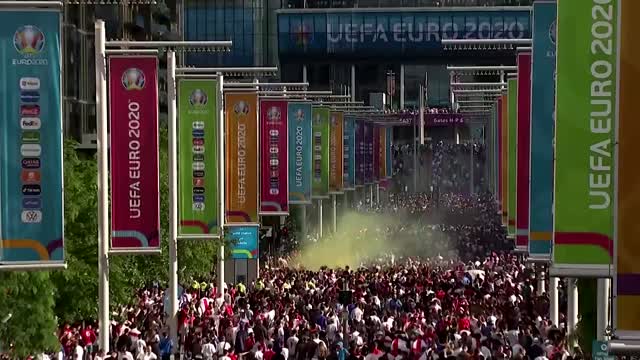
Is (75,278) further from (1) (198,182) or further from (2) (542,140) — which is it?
(2) (542,140)

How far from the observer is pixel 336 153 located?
66.4 m

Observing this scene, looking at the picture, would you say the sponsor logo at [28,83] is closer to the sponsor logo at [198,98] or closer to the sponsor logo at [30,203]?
the sponsor logo at [30,203]

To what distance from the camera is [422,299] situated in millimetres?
40500

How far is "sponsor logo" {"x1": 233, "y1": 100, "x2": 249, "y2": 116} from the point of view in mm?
43312

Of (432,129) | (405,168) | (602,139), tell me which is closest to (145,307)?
(602,139)

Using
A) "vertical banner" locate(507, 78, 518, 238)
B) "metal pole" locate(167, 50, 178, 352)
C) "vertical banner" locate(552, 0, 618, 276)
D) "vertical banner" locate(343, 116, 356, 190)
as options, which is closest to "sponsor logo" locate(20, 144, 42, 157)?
"vertical banner" locate(552, 0, 618, 276)

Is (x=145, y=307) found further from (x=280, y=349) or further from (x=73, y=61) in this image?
(x=73, y=61)

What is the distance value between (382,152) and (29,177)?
77158mm

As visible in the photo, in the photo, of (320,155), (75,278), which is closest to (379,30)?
(320,155)

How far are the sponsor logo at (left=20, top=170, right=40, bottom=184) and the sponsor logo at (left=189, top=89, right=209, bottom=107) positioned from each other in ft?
50.3

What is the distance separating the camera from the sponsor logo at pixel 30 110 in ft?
69.9

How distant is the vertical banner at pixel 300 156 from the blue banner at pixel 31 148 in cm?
3264

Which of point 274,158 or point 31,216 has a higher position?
point 274,158

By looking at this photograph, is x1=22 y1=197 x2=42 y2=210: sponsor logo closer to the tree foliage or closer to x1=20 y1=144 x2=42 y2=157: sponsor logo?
x1=20 y1=144 x2=42 y2=157: sponsor logo
